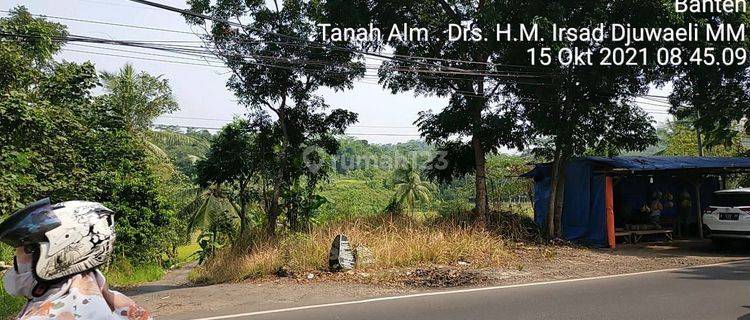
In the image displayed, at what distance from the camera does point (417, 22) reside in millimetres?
15766

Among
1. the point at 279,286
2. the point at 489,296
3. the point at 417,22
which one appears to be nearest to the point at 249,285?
the point at 279,286

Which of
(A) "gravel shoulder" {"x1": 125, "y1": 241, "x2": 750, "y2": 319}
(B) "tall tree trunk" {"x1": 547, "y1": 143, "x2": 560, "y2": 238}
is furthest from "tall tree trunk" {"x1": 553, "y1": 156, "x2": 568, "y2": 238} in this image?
(A) "gravel shoulder" {"x1": 125, "y1": 241, "x2": 750, "y2": 319}

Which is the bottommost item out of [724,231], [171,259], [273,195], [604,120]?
[171,259]

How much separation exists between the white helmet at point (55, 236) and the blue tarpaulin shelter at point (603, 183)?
15.4m

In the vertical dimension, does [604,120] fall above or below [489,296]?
above

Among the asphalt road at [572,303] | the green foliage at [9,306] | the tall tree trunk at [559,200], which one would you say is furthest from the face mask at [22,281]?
the tall tree trunk at [559,200]

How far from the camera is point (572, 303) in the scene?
788 cm

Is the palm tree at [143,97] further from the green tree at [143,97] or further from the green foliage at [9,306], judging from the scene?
the green foliage at [9,306]

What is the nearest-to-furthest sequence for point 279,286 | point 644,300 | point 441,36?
point 644,300 < point 279,286 < point 441,36

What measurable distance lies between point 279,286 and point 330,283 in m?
0.98

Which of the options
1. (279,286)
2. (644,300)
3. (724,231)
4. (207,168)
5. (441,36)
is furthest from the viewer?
(207,168)

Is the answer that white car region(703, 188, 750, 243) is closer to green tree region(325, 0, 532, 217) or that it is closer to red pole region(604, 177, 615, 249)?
red pole region(604, 177, 615, 249)

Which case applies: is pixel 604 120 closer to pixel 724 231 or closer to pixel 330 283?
pixel 724 231

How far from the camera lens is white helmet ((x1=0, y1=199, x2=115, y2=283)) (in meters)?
1.98
